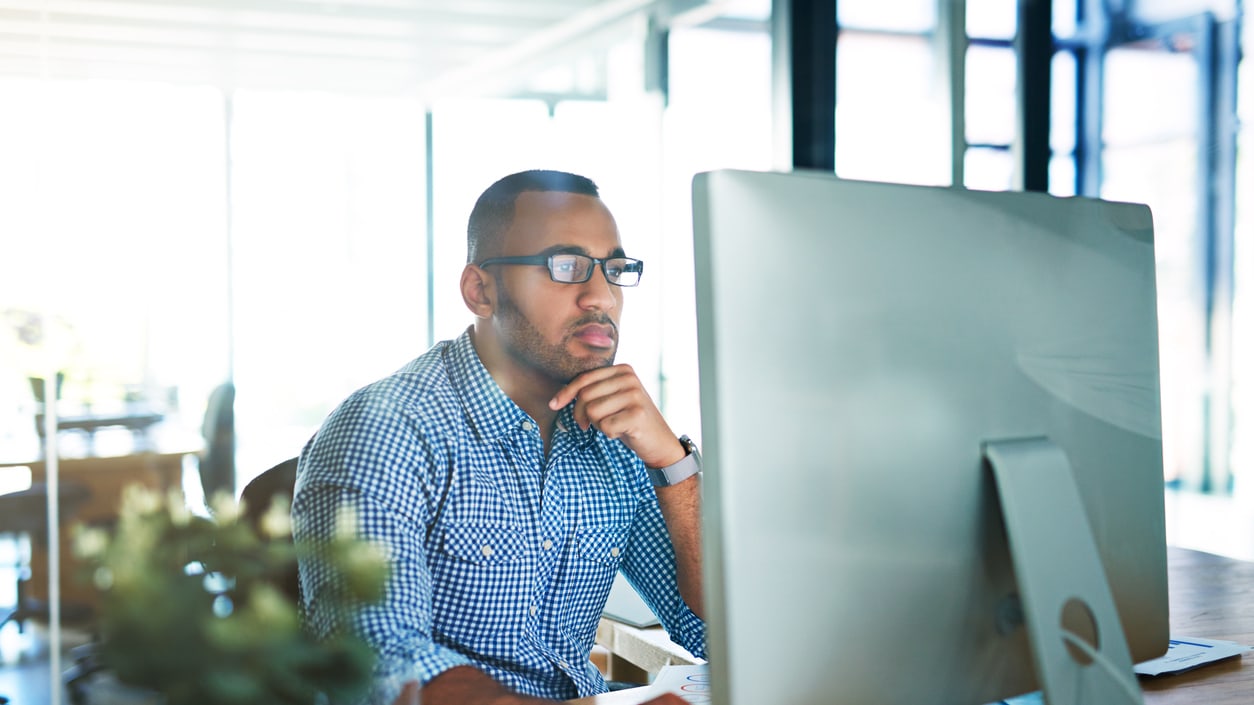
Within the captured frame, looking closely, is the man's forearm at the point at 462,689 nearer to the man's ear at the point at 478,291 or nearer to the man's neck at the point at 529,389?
the man's neck at the point at 529,389

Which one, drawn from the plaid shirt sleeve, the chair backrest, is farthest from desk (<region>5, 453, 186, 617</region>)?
the plaid shirt sleeve

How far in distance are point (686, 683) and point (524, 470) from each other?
1.11 ft

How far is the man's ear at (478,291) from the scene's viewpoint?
1406 mm

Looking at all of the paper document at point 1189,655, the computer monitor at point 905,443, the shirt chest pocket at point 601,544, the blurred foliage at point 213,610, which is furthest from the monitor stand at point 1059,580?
the shirt chest pocket at point 601,544

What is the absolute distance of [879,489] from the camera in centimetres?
68

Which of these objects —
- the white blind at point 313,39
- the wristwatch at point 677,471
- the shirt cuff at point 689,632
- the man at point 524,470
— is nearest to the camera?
the man at point 524,470

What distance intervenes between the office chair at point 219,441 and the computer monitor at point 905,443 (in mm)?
3372

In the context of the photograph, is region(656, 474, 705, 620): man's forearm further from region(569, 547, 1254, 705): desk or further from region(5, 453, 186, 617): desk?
region(5, 453, 186, 617): desk

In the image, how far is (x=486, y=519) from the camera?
1178 mm

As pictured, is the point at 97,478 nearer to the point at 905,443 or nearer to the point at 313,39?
the point at 313,39

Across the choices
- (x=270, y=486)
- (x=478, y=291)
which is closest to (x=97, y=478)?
(x=270, y=486)

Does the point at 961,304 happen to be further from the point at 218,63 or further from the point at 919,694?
the point at 218,63

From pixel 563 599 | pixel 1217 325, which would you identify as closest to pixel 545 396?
pixel 563 599

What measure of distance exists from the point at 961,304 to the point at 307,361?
390 centimetres
